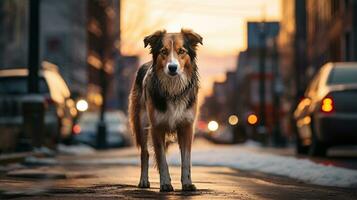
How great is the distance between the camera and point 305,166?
12969mm

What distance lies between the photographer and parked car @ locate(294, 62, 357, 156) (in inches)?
634

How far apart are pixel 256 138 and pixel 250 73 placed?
79.6 metres

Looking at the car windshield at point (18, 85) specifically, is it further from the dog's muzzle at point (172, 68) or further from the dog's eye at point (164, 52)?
the dog's muzzle at point (172, 68)

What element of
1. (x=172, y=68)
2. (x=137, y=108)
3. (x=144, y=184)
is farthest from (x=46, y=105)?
(x=172, y=68)

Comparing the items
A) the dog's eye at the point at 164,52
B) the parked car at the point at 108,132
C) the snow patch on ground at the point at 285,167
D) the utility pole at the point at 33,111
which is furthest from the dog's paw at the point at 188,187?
the parked car at the point at 108,132

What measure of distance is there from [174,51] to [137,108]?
163cm

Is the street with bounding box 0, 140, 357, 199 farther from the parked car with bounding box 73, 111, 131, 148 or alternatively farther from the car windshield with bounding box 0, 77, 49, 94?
the parked car with bounding box 73, 111, 131, 148

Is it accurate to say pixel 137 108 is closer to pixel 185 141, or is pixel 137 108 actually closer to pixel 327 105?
pixel 185 141

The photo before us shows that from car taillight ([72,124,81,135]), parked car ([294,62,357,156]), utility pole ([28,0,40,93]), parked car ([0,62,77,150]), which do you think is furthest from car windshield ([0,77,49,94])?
car taillight ([72,124,81,135])

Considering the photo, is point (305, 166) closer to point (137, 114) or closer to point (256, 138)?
point (137, 114)

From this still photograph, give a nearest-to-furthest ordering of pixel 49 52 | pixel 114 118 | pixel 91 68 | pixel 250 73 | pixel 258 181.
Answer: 1. pixel 258 181
2. pixel 114 118
3. pixel 49 52
4. pixel 91 68
5. pixel 250 73

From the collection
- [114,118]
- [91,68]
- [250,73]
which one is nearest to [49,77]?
[114,118]

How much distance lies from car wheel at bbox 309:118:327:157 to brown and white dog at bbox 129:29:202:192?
8209 mm

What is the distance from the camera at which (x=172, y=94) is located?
9.20m
